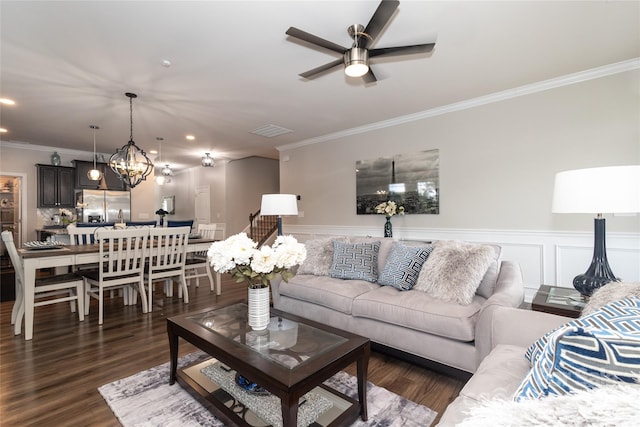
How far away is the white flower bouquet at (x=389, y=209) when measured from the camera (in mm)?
4551

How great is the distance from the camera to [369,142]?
201 inches

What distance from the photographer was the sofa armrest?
56.7 inches

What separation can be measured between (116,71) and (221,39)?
136cm

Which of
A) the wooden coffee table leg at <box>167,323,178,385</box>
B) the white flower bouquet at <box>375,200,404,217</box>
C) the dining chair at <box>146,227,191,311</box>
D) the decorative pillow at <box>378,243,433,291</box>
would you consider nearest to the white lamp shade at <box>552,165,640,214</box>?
the decorative pillow at <box>378,243,433,291</box>

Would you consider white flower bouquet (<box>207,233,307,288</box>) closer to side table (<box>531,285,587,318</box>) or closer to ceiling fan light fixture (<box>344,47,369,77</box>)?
ceiling fan light fixture (<box>344,47,369,77</box>)

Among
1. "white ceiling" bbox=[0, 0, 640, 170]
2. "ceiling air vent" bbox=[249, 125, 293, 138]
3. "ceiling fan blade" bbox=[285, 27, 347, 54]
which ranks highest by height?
"white ceiling" bbox=[0, 0, 640, 170]

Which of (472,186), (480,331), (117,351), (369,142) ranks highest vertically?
(369,142)

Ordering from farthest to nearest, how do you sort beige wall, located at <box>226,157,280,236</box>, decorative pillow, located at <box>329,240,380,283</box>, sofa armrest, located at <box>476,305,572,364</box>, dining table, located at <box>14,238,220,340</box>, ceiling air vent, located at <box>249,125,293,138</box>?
beige wall, located at <box>226,157,280,236</box>
ceiling air vent, located at <box>249,125,293,138</box>
decorative pillow, located at <box>329,240,380,283</box>
dining table, located at <box>14,238,220,340</box>
sofa armrest, located at <box>476,305,572,364</box>

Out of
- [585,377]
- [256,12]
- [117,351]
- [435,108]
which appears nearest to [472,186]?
[435,108]

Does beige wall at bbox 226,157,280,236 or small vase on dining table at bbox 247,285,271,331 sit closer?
small vase on dining table at bbox 247,285,271,331

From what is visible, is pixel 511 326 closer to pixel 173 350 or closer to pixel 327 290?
pixel 327 290

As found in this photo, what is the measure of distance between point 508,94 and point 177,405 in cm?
456

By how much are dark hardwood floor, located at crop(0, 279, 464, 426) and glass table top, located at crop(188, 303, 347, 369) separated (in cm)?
70

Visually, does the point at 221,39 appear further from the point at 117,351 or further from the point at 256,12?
the point at 117,351
